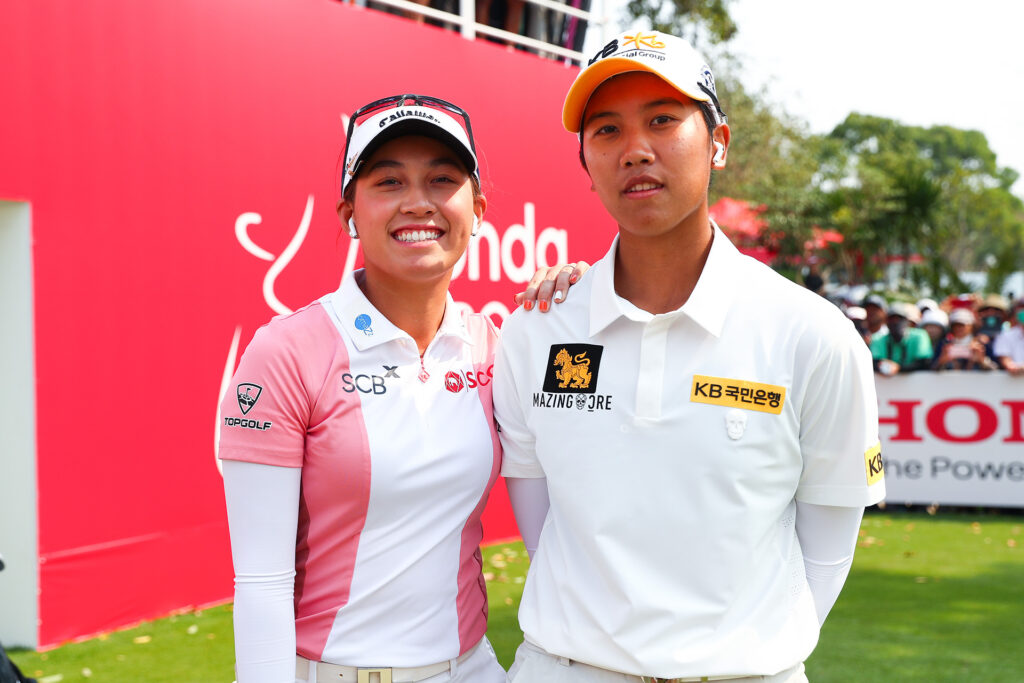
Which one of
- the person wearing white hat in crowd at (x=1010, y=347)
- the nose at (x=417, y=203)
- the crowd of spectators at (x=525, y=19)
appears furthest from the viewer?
the person wearing white hat in crowd at (x=1010, y=347)

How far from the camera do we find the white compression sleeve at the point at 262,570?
1.94m

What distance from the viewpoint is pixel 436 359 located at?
2293mm

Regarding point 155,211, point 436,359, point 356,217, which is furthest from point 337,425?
point 155,211

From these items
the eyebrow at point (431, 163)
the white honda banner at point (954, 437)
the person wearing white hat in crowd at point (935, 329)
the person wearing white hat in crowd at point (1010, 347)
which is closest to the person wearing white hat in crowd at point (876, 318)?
the person wearing white hat in crowd at point (935, 329)

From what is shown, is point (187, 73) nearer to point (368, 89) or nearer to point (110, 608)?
point (368, 89)

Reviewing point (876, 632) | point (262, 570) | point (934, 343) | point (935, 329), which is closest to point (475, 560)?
point (262, 570)

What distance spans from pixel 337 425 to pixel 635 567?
0.67 m

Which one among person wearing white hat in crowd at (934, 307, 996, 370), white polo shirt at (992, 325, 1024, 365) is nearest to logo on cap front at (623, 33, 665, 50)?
person wearing white hat in crowd at (934, 307, 996, 370)

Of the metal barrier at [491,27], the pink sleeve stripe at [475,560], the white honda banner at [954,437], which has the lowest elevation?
the white honda banner at [954,437]

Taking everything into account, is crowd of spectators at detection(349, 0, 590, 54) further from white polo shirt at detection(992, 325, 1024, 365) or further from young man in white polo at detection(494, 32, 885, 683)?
young man in white polo at detection(494, 32, 885, 683)

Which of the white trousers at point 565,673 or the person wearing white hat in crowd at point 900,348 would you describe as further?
the person wearing white hat in crowd at point 900,348

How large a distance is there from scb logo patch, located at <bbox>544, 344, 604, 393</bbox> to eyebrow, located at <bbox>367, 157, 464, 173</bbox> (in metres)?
0.50

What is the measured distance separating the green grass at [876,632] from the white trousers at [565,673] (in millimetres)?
3016

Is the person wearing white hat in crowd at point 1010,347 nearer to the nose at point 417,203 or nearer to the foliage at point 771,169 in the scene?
the nose at point 417,203
